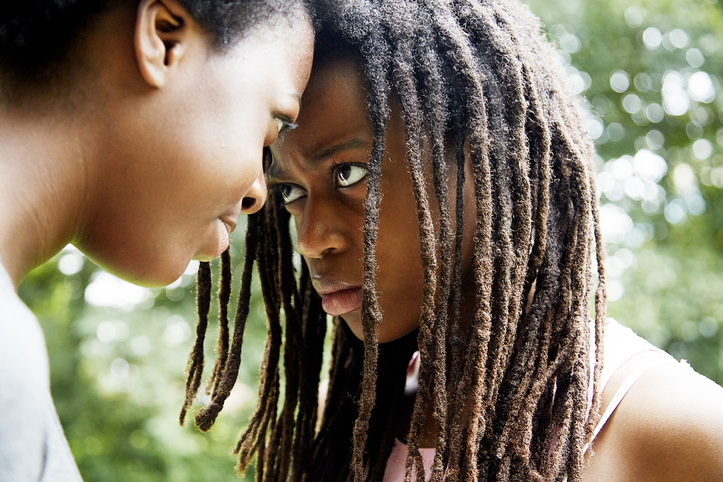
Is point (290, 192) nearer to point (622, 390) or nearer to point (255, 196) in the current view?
point (255, 196)

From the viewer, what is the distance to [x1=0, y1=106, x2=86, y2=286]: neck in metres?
1.03

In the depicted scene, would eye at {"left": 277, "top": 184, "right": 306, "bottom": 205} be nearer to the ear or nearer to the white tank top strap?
the ear

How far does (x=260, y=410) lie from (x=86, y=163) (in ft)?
3.80

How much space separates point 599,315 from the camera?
5.25 feet

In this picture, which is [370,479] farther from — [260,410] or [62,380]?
[62,380]

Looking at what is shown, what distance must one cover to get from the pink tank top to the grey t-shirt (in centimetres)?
98

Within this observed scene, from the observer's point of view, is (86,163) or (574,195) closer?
(86,163)

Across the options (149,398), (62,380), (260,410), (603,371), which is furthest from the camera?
(62,380)

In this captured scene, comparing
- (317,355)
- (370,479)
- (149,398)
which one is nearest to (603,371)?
(370,479)

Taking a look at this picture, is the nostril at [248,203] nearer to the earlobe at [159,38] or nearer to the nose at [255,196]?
the nose at [255,196]

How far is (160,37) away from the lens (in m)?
1.12

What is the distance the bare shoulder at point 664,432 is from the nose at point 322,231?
77cm

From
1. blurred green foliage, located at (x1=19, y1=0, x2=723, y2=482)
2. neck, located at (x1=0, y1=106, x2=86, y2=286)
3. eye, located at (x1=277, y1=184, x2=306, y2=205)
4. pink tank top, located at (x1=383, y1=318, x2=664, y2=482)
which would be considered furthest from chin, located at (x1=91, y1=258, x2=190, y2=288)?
blurred green foliage, located at (x1=19, y1=0, x2=723, y2=482)

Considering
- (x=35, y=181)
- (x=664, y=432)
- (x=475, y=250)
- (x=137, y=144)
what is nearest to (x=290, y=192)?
(x=475, y=250)
